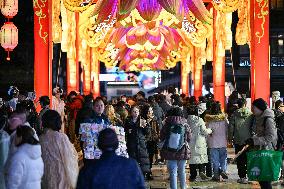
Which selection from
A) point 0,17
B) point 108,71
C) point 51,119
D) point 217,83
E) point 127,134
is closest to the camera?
point 51,119

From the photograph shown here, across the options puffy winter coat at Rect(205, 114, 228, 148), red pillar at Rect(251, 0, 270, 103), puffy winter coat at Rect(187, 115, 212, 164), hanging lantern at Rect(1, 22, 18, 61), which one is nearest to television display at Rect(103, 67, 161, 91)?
hanging lantern at Rect(1, 22, 18, 61)

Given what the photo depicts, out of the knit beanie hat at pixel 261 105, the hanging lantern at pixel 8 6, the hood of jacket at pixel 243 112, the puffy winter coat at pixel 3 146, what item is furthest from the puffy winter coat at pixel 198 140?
the hanging lantern at pixel 8 6

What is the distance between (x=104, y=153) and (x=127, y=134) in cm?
690

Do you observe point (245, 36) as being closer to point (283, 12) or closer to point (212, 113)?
point (212, 113)

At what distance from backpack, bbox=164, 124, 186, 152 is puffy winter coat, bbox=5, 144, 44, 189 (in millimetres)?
4234

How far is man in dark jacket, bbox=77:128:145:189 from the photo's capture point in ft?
19.2

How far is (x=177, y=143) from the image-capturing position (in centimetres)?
1143

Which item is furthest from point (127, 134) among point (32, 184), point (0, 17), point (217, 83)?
point (0, 17)

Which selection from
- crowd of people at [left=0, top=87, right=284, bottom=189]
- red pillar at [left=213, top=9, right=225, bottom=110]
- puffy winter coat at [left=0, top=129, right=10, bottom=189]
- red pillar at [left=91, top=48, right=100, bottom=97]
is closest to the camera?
crowd of people at [left=0, top=87, right=284, bottom=189]

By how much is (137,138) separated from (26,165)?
216 inches

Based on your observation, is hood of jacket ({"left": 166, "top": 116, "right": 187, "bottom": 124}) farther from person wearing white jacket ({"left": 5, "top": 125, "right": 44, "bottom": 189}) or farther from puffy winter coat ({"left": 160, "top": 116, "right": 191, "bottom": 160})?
person wearing white jacket ({"left": 5, "top": 125, "right": 44, "bottom": 189})

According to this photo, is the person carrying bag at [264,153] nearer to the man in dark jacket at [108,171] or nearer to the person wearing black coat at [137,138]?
the person wearing black coat at [137,138]

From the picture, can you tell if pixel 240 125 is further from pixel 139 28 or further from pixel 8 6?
pixel 139 28

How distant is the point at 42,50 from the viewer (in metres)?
17.0
